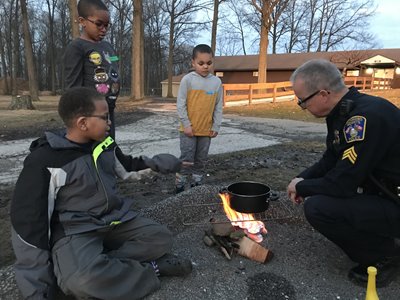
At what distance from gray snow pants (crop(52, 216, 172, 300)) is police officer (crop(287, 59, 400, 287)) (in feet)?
3.60

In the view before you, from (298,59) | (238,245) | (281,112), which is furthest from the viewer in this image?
(298,59)

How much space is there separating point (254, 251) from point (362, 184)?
0.86 metres

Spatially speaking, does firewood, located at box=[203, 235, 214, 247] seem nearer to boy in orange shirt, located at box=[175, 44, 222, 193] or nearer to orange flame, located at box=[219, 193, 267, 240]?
orange flame, located at box=[219, 193, 267, 240]

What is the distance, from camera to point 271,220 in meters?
3.20

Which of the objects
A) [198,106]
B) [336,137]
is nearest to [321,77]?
[336,137]

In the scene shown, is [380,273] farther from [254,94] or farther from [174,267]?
[254,94]

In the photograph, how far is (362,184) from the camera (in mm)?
2471

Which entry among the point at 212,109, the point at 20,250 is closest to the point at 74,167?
the point at 20,250

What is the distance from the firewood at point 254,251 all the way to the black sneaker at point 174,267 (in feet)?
1.40

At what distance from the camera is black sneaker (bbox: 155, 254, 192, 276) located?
243 centimetres

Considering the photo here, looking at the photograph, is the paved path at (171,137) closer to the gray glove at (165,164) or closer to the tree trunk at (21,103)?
the gray glove at (165,164)

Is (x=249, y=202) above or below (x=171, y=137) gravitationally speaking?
above

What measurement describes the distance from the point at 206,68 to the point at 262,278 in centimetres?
251

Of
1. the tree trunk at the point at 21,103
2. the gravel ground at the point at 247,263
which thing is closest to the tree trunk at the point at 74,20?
the tree trunk at the point at 21,103
